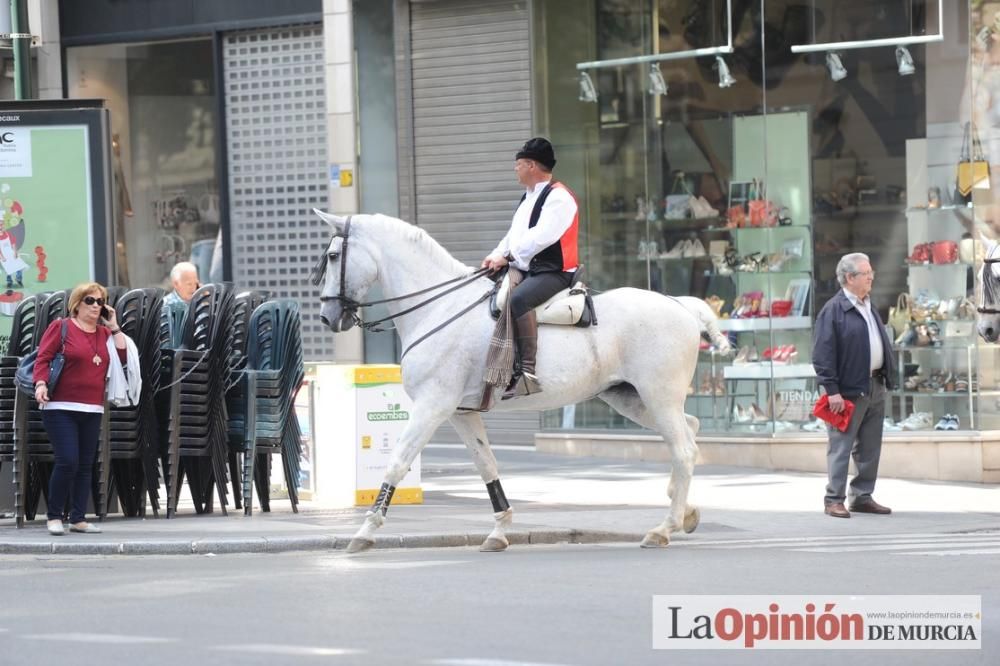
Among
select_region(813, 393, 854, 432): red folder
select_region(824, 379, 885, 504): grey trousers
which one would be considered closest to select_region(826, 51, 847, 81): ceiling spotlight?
→ select_region(824, 379, 885, 504): grey trousers

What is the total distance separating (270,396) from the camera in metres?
14.0

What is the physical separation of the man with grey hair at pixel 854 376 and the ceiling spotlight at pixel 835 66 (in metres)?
4.35

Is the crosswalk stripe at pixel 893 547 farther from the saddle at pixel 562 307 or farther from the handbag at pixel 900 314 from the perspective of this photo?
the handbag at pixel 900 314

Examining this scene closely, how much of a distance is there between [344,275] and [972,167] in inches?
314

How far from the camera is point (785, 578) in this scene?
33.7 ft

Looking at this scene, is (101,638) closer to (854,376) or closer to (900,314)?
(854,376)

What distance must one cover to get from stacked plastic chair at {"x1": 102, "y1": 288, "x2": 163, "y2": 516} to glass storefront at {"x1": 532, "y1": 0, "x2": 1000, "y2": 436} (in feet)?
21.8

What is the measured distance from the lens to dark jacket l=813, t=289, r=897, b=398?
14.1 metres

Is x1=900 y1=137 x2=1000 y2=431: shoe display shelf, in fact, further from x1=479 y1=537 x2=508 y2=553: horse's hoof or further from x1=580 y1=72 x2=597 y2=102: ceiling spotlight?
x1=479 y1=537 x2=508 y2=553: horse's hoof

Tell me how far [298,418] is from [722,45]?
21.4ft

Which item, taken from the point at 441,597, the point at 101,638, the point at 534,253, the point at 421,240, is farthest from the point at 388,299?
the point at 101,638

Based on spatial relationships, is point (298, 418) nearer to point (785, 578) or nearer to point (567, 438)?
point (567, 438)

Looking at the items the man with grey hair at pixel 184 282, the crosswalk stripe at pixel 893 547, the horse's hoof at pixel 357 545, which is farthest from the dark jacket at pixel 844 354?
the man with grey hair at pixel 184 282

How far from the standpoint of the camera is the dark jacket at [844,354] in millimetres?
14102
